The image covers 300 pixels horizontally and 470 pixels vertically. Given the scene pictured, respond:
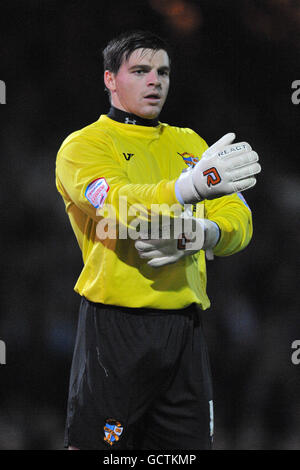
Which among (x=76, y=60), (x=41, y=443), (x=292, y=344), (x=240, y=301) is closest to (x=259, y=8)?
(x=76, y=60)

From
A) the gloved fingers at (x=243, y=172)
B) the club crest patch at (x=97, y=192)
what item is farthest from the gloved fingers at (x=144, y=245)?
the gloved fingers at (x=243, y=172)

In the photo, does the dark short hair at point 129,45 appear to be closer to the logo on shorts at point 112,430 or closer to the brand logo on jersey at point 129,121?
the brand logo on jersey at point 129,121

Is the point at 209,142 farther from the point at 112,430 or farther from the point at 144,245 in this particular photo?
the point at 112,430

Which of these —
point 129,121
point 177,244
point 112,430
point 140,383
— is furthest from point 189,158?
point 112,430

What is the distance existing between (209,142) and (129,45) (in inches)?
23.3

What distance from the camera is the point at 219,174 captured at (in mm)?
1113

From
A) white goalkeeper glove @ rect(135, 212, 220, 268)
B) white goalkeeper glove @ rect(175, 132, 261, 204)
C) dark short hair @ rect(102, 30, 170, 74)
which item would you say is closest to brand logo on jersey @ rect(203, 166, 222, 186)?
white goalkeeper glove @ rect(175, 132, 261, 204)

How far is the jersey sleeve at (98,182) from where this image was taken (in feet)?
3.79

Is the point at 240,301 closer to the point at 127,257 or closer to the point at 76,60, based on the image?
the point at 127,257

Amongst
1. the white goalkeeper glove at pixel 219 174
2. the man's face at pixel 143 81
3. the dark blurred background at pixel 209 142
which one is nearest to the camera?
the white goalkeeper glove at pixel 219 174

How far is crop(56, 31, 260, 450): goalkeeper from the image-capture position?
126cm

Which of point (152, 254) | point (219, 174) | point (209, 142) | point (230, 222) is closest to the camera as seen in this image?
point (219, 174)

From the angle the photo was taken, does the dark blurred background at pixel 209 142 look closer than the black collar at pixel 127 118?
No

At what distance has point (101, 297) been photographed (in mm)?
1298
